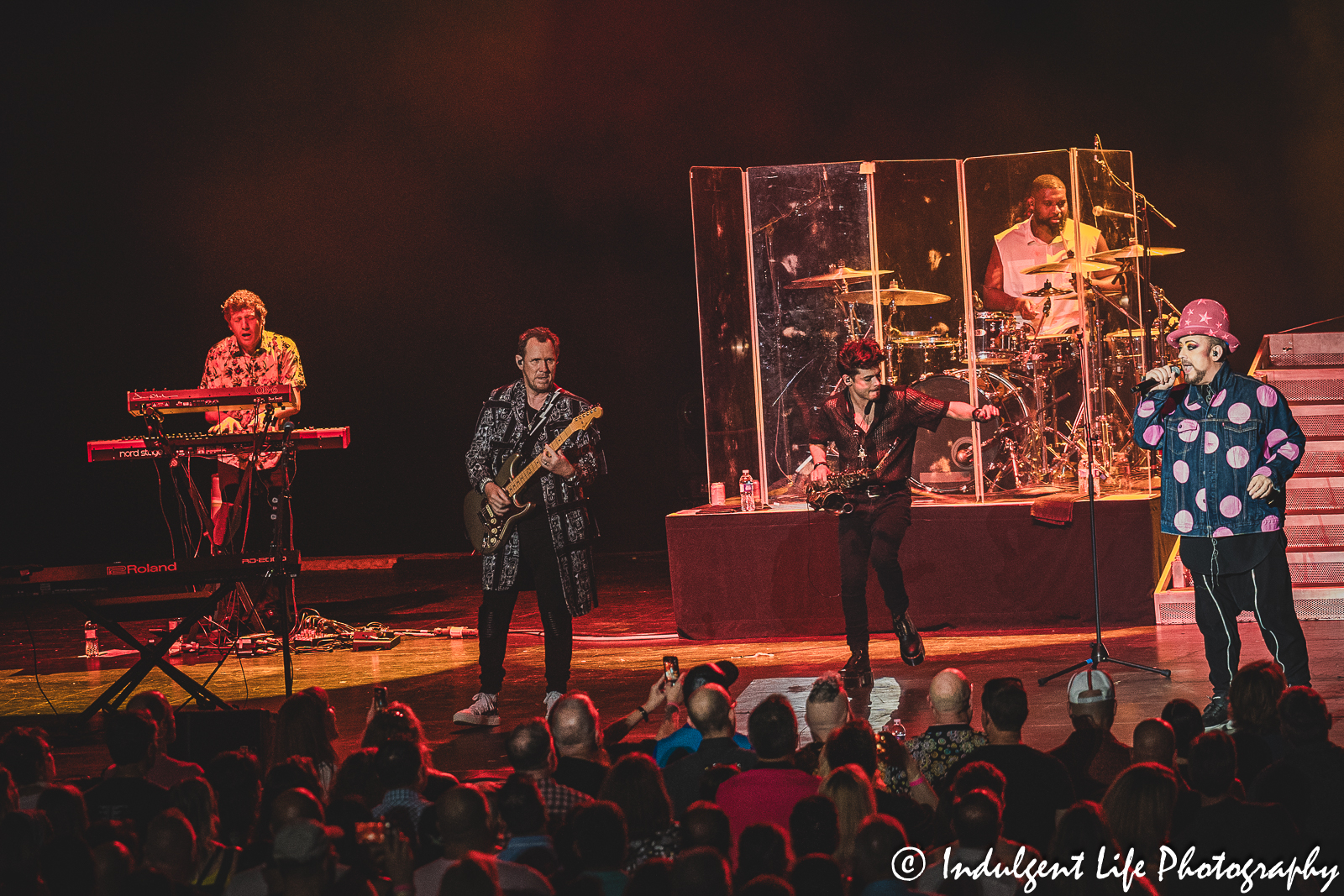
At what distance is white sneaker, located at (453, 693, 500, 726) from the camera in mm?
6613

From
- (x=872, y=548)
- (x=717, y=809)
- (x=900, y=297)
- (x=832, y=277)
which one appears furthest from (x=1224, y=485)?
(x=832, y=277)

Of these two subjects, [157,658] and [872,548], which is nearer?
[157,658]

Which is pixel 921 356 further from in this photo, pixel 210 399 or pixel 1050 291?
pixel 210 399

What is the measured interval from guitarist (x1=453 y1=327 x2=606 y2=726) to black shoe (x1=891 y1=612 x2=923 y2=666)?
179 cm

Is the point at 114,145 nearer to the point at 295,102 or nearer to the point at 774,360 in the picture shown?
the point at 295,102

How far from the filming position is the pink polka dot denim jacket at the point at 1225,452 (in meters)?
5.63

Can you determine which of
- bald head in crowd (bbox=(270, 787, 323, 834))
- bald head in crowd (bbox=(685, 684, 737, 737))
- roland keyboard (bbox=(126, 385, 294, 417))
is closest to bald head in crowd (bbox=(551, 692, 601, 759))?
bald head in crowd (bbox=(685, 684, 737, 737))

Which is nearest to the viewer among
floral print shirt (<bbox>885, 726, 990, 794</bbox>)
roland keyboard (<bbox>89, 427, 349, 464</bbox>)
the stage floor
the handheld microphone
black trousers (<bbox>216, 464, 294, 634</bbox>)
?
floral print shirt (<bbox>885, 726, 990, 794</bbox>)

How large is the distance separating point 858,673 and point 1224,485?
2240 millimetres

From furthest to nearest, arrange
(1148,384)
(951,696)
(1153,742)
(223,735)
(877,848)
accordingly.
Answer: (1148,384) < (223,735) < (951,696) < (1153,742) < (877,848)

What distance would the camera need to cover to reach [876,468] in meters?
7.32

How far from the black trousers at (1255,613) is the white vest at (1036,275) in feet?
12.3

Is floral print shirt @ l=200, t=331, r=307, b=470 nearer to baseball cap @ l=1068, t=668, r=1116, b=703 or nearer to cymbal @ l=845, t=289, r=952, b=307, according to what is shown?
cymbal @ l=845, t=289, r=952, b=307

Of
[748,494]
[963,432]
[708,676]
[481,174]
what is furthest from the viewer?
[481,174]
